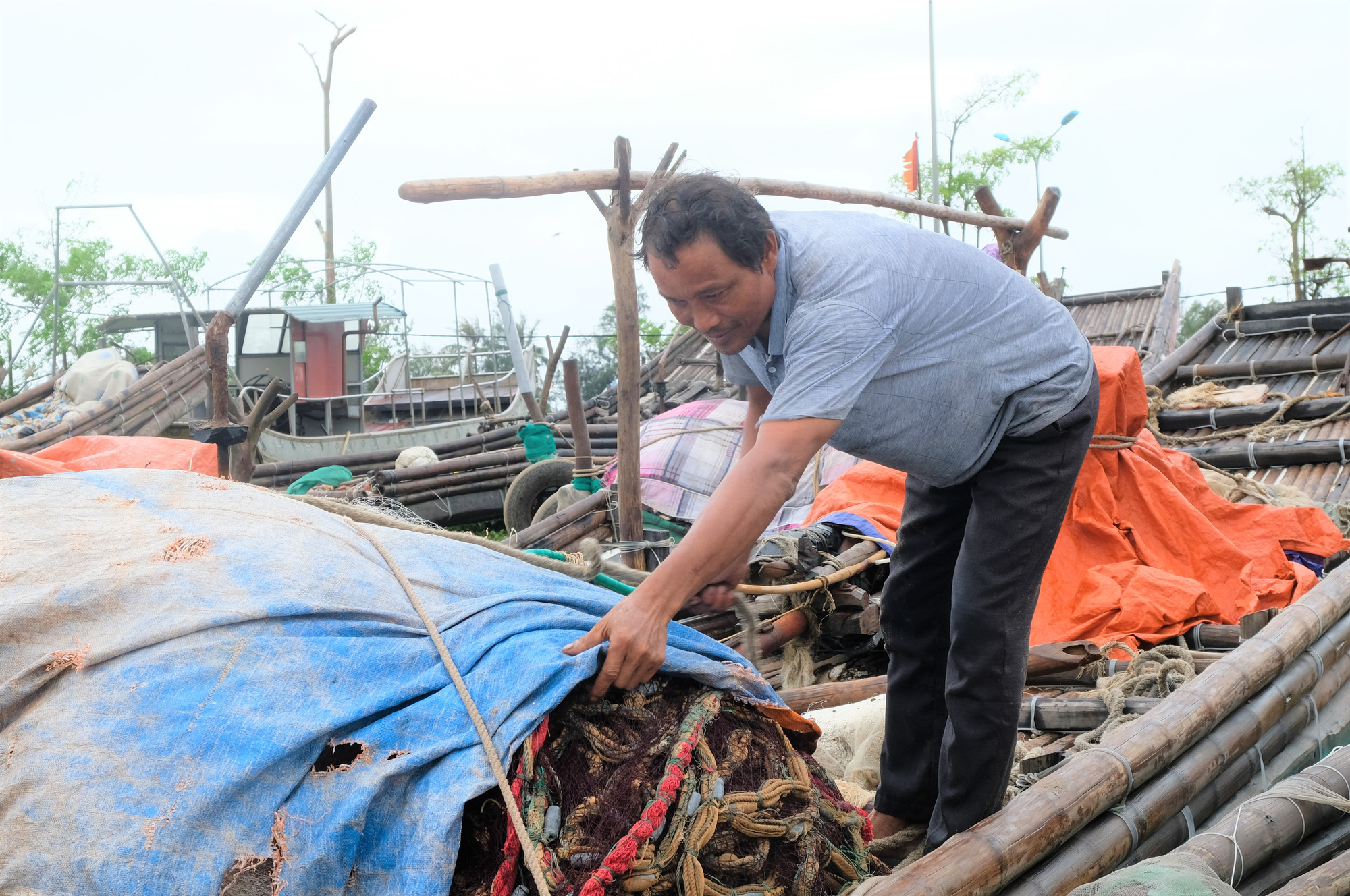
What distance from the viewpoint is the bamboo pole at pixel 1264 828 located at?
6.67ft

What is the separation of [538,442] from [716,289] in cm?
760

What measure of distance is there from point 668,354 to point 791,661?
10725mm

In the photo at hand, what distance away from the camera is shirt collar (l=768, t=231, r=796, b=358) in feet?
6.49

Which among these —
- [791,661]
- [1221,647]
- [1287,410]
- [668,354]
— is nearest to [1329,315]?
[1287,410]

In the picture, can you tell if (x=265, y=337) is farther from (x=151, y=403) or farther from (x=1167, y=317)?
(x=1167, y=317)

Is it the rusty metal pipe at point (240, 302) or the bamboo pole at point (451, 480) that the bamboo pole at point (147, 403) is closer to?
the bamboo pole at point (451, 480)

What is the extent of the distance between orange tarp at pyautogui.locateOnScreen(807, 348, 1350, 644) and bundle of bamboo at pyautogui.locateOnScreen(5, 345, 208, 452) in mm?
9989

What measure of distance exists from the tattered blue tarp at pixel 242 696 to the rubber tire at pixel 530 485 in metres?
7.17

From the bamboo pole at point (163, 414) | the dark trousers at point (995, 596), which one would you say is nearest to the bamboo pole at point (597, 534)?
the dark trousers at point (995, 596)

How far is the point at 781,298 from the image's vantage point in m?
1.99

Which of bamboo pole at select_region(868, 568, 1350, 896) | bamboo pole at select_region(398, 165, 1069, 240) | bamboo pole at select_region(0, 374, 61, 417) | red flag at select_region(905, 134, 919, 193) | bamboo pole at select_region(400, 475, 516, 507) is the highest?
red flag at select_region(905, 134, 919, 193)

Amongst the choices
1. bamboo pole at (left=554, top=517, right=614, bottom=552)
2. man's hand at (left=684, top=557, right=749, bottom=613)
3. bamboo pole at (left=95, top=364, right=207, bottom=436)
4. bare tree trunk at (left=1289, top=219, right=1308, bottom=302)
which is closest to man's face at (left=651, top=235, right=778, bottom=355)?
man's hand at (left=684, top=557, right=749, bottom=613)

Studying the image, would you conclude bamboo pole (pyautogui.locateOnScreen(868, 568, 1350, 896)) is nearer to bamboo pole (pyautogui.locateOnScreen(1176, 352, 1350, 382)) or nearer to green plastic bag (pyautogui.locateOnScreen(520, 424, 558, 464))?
bamboo pole (pyautogui.locateOnScreen(1176, 352, 1350, 382))

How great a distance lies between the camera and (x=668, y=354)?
47.2ft
